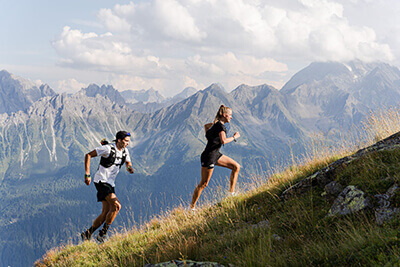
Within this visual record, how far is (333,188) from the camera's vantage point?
181 inches

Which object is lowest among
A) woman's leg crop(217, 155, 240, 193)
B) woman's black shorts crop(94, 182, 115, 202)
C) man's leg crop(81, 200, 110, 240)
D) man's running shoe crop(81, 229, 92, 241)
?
man's running shoe crop(81, 229, 92, 241)

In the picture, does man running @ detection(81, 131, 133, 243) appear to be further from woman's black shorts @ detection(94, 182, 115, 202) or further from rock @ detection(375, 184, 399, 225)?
rock @ detection(375, 184, 399, 225)

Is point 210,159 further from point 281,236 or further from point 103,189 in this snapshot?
point 281,236

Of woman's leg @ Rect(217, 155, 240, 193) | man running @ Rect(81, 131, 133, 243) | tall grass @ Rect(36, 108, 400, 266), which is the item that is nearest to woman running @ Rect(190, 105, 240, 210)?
woman's leg @ Rect(217, 155, 240, 193)

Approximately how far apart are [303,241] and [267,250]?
487 mm

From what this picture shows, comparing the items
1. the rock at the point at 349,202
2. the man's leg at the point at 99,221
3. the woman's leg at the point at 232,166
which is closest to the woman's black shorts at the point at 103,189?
the man's leg at the point at 99,221

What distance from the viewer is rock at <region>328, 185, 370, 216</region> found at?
3.78 meters

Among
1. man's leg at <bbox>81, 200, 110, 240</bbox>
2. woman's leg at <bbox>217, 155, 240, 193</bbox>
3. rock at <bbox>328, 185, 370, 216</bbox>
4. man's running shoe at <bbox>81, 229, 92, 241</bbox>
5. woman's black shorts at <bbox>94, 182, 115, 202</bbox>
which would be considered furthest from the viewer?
man's running shoe at <bbox>81, 229, 92, 241</bbox>

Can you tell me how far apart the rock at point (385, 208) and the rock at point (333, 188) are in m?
0.80

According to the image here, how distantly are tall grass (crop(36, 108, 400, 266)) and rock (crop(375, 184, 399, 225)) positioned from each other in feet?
0.40

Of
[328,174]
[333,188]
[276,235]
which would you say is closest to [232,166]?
[328,174]

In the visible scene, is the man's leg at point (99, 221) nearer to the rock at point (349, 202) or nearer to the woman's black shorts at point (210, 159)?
the woman's black shorts at point (210, 159)

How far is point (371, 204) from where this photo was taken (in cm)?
371

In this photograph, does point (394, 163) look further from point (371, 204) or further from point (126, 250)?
point (126, 250)
